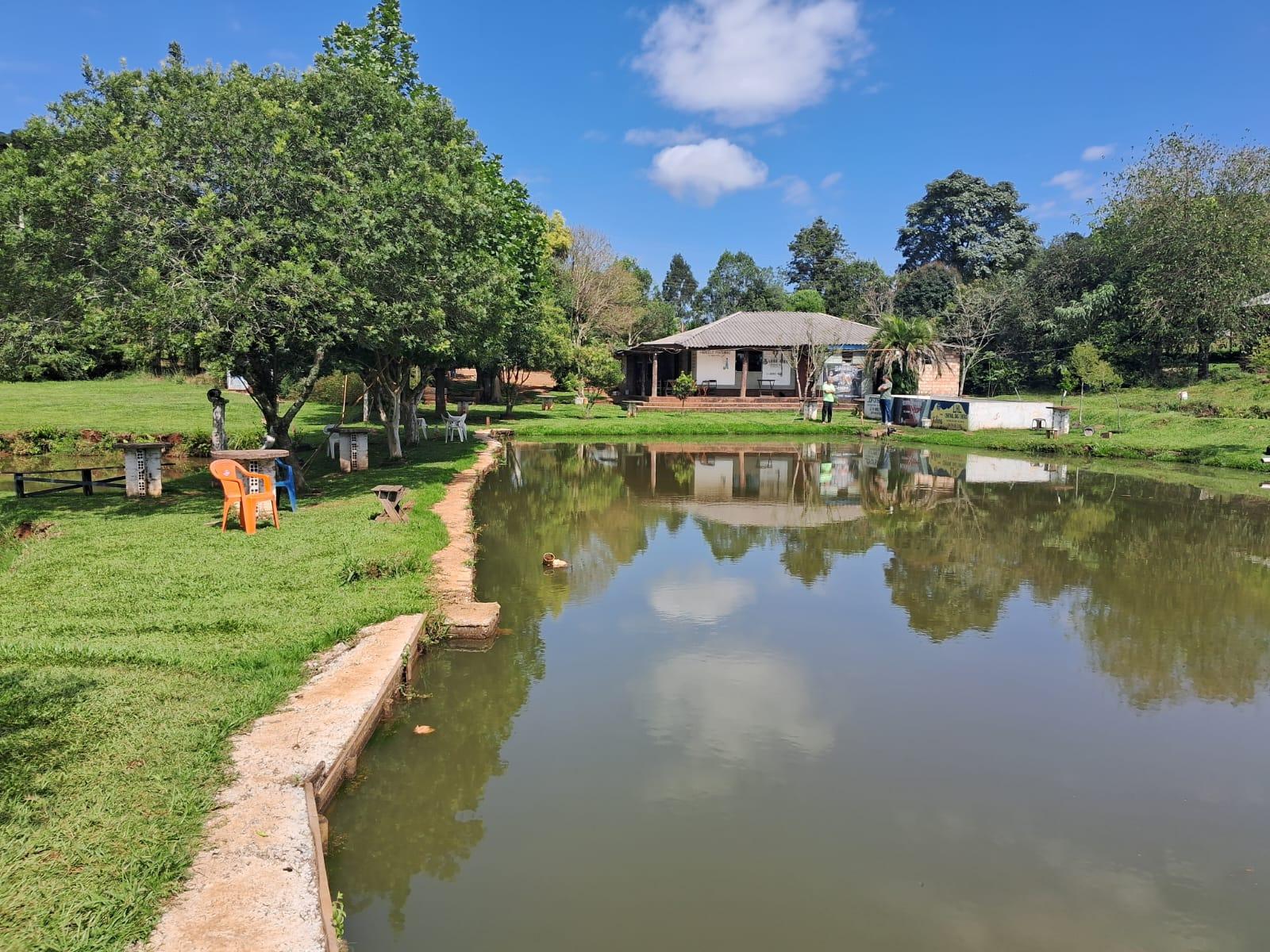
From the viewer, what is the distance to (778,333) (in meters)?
38.0

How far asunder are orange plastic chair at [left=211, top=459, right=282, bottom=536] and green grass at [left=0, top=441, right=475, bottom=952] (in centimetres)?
22

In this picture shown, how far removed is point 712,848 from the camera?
4.18m

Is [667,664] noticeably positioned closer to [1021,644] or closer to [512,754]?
[512,754]

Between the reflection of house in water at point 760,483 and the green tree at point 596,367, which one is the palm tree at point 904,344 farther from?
the green tree at point 596,367

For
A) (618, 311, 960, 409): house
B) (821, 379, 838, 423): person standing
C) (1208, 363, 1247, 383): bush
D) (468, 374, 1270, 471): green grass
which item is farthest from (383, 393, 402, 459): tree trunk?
(1208, 363, 1247, 383): bush

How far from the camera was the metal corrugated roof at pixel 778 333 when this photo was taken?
119ft

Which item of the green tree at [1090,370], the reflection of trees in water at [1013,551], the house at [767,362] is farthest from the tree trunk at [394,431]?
the green tree at [1090,370]

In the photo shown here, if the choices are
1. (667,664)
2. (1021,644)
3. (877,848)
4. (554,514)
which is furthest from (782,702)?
(554,514)

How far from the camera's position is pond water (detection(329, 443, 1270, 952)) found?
374cm

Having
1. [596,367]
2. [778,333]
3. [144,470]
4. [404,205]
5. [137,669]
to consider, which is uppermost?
[778,333]

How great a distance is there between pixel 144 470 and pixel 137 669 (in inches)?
329

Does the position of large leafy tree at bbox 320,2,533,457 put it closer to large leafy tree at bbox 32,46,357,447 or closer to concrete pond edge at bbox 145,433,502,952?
large leafy tree at bbox 32,46,357,447

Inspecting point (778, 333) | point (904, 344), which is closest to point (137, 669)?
point (904, 344)

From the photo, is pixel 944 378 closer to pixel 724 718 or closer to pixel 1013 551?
pixel 1013 551
